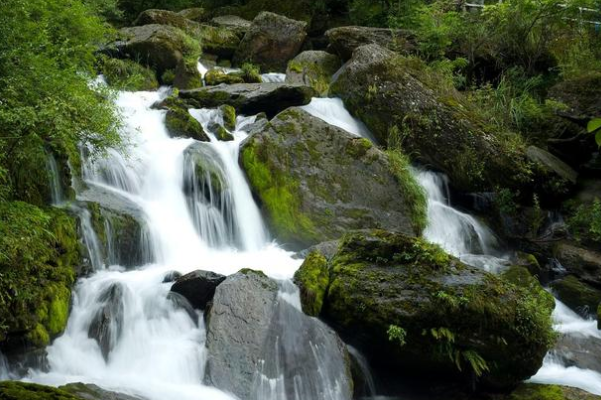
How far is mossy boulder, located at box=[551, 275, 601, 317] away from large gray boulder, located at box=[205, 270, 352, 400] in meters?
4.97

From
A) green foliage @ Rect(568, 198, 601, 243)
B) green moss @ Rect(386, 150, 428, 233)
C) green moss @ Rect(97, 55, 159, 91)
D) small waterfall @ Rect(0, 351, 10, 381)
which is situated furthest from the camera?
green moss @ Rect(97, 55, 159, 91)

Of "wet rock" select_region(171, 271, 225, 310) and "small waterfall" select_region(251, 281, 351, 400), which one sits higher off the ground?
"wet rock" select_region(171, 271, 225, 310)

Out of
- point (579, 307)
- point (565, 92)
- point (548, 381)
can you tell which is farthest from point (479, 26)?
point (548, 381)

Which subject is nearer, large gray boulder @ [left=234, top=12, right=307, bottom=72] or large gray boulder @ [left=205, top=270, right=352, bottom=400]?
large gray boulder @ [left=205, top=270, right=352, bottom=400]

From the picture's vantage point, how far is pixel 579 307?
910 cm

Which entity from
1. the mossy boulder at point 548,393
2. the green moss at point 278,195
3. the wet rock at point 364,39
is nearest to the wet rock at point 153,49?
the wet rock at point 364,39

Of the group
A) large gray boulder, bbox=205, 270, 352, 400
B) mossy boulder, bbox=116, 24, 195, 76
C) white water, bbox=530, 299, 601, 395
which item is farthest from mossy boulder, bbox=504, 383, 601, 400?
mossy boulder, bbox=116, 24, 195, 76

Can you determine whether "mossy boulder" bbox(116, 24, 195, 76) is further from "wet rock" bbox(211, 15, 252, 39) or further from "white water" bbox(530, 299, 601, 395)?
"white water" bbox(530, 299, 601, 395)

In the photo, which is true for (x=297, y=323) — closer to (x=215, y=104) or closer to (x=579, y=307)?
(x=579, y=307)

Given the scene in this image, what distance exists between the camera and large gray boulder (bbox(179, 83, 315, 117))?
12172 millimetres

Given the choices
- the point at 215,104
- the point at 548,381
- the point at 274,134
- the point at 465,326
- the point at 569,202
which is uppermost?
the point at 215,104

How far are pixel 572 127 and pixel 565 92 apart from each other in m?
0.80

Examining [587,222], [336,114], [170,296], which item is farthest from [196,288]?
[587,222]

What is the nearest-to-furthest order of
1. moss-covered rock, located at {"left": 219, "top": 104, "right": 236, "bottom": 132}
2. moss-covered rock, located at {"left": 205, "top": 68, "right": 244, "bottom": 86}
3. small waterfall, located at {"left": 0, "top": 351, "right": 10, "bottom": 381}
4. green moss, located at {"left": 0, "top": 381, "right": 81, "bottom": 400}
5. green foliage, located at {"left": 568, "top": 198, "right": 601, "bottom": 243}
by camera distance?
green moss, located at {"left": 0, "top": 381, "right": 81, "bottom": 400} < small waterfall, located at {"left": 0, "top": 351, "right": 10, "bottom": 381} < green foliage, located at {"left": 568, "top": 198, "right": 601, "bottom": 243} < moss-covered rock, located at {"left": 219, "top": 104, "right": 236, "bottom": 132} < moss-covered rock, located at {"left": 205, "top": 68, "right": 244, "bottom": 86}
